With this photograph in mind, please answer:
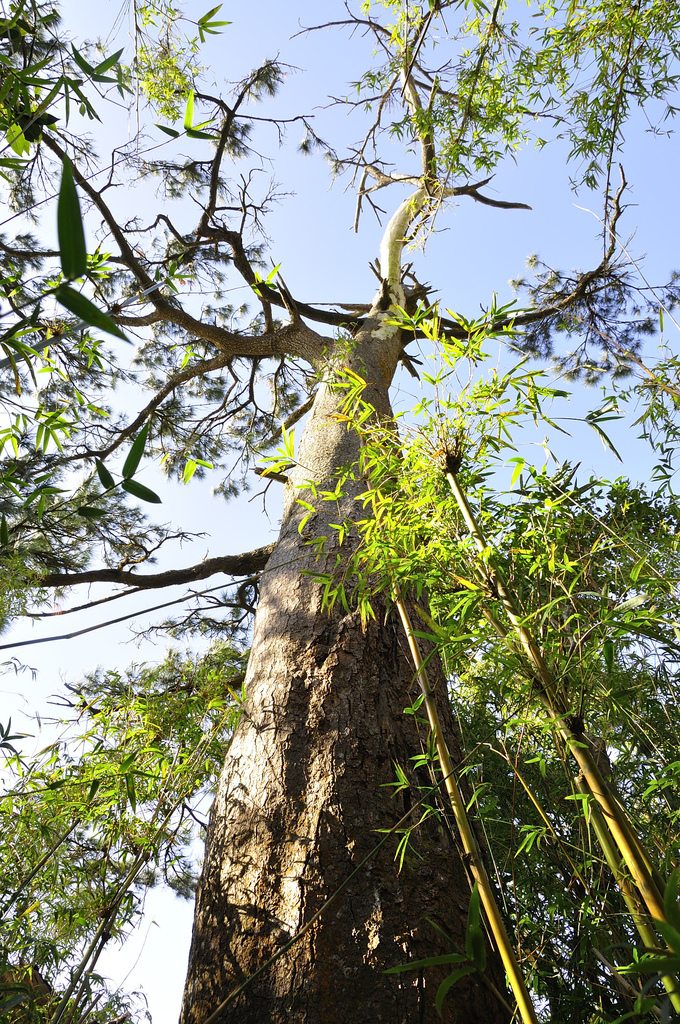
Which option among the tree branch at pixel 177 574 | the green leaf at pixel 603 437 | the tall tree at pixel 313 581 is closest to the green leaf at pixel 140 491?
the tall tree at pixel 313 581

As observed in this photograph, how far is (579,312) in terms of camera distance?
4008mm

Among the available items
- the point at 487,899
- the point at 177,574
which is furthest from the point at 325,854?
the point at 177,574

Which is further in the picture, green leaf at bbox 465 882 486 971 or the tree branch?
the tree branch

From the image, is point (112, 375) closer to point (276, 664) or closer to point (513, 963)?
point (276, 664)

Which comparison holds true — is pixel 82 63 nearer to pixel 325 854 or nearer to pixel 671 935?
pixel 671 935

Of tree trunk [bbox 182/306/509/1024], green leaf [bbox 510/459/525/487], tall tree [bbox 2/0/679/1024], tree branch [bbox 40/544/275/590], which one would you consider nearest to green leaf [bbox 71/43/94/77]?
tall tree [bbox 2/0/679/1024]

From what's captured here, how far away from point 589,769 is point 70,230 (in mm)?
689

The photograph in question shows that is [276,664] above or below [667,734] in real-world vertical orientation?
above

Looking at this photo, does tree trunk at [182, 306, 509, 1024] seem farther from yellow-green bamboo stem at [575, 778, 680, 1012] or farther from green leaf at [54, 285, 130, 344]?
green leaf at [54, 285, 130, 344]

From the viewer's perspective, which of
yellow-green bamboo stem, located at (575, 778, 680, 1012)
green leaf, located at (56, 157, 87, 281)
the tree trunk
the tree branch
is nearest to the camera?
green leaf, located at (56, 157, 87, 281)

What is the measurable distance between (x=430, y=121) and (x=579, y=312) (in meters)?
2.31

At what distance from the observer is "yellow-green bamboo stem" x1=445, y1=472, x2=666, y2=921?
0.57 meters

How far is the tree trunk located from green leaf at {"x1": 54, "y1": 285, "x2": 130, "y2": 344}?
3.21ft

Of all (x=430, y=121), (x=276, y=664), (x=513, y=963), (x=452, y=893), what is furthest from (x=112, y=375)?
(x=513, y=963)
